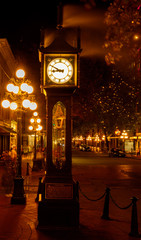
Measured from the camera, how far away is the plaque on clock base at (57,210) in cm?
766

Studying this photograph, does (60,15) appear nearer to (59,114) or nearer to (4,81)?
(59,114)

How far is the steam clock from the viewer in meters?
7.93

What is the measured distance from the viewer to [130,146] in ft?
195

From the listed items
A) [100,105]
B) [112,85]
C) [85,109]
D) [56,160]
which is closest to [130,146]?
[100,105]

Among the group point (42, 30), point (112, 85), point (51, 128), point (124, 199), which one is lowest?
point (124, 199)

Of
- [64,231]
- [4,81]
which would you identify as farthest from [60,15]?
[4,81]

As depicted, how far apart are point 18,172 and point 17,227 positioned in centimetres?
355

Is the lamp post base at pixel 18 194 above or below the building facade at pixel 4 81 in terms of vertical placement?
below

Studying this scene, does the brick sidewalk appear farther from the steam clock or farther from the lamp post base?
the steam clock

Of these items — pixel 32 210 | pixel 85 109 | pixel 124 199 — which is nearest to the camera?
pixel 32 210

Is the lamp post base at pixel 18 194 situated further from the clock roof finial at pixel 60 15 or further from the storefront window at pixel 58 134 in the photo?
the clock roof finial at pixel 60 15

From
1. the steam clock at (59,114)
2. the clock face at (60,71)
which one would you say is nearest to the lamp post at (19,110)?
the steam clock at (59,114)

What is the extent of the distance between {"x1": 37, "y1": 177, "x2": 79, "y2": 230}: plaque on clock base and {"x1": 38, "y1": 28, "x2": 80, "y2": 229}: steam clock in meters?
0.02

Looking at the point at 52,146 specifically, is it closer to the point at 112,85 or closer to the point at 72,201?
the point at 72,201
